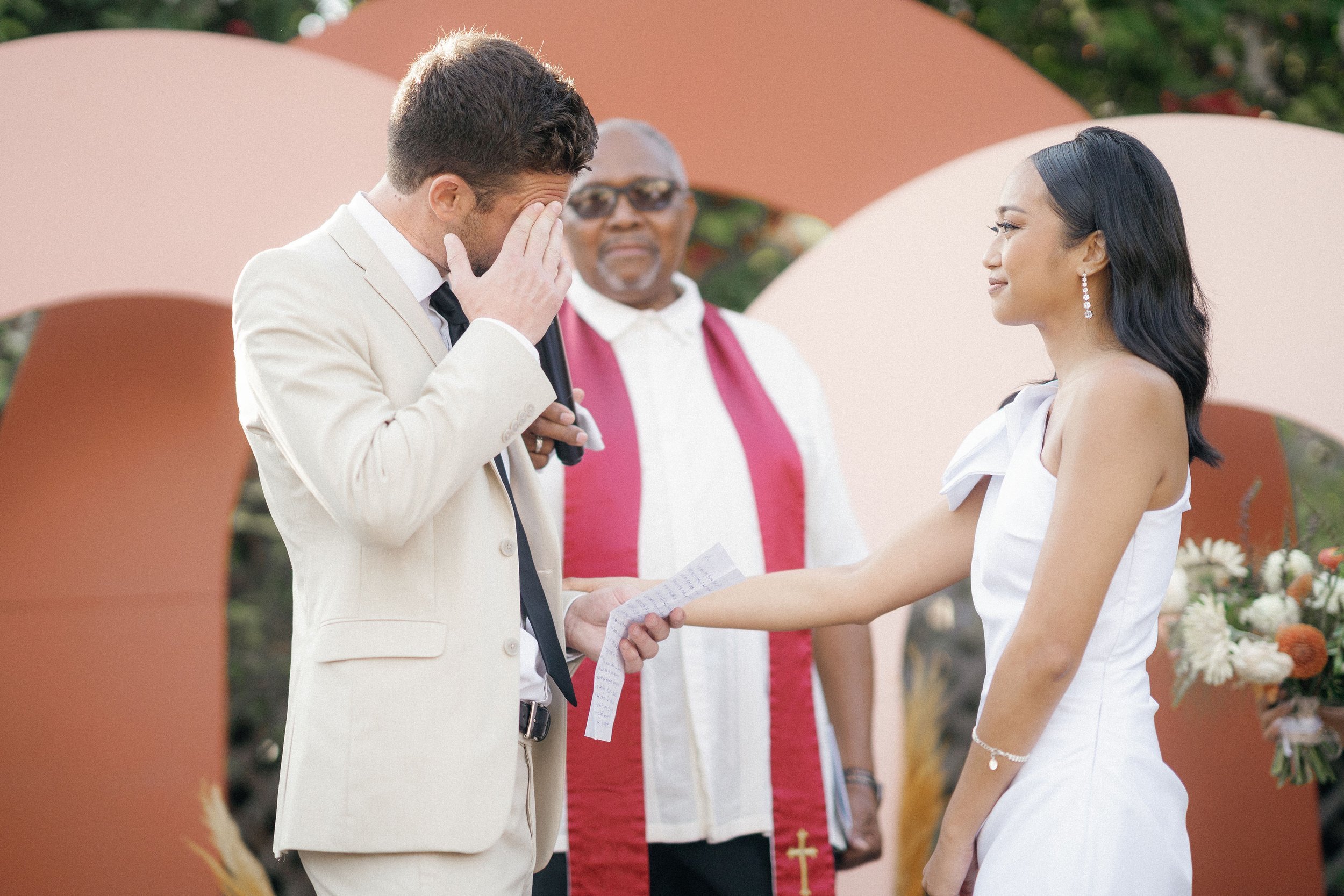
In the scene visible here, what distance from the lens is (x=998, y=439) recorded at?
7.13 ft

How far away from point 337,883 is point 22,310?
1972mm

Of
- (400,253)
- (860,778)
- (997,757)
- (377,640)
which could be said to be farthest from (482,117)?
(860,778)

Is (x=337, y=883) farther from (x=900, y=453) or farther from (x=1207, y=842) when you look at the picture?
(x=1207, y=842)

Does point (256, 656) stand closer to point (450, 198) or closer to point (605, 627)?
point (605, 627)

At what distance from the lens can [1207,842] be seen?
3576 mm

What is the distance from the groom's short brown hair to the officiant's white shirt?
4.15 ft

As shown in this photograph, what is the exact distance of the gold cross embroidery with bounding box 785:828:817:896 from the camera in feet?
10.4

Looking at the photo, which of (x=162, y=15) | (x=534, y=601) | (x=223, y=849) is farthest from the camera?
(x=162, y=15)

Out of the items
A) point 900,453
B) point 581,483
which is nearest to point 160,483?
point 581,483

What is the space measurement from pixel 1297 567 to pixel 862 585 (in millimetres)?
1452

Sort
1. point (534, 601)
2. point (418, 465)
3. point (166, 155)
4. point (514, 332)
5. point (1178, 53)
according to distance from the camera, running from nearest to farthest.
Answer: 1. point (418, 465)
2. point (514, 332)
3. point (534, 601)
4. point (166, 155)
5. point (1178, 53)

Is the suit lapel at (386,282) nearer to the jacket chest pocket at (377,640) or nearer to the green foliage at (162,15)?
the jacket chest pocket at (377,640)

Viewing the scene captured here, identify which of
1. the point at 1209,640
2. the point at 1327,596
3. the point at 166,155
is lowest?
the point at 1209,640

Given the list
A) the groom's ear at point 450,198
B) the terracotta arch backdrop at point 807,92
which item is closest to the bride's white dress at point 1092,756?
the groom's ear at point 450,198
